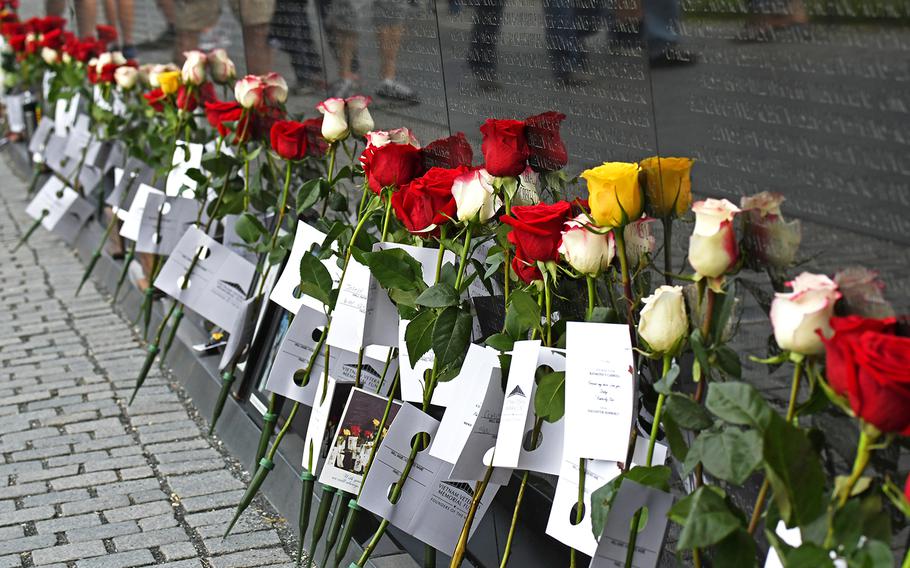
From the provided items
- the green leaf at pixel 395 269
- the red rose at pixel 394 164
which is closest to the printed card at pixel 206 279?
the red rose at pixel 394 164

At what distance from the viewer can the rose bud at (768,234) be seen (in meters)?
1.86

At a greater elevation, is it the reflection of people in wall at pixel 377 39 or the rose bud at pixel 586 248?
the rose bud at pixel 586 248

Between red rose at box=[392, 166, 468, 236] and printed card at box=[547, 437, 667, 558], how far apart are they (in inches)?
23.7

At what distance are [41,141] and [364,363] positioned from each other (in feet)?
13.6

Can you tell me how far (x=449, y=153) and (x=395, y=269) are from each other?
588mm

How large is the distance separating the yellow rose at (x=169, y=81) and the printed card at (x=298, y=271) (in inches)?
70.9

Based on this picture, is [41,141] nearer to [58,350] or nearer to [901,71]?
[58,350]

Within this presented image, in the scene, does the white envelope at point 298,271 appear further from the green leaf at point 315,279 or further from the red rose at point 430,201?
the red rose at point 430,201

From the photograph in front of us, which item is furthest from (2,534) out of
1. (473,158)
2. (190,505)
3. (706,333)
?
(706,333)

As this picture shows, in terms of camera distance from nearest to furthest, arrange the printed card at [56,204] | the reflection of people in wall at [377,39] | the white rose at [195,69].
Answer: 1. the reflection of people in wall at [377,39]
2. the white rose at [195,69]
3. the printed card at [56,204]

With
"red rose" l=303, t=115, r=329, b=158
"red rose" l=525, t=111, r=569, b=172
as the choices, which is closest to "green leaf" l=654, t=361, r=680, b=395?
"red rose" l=525, t=111, r=569, b=172

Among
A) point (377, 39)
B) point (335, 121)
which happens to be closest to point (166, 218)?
point (377, 39)

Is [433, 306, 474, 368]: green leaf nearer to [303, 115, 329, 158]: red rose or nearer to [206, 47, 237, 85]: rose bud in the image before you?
[303, 115, 329, 158]: red rose

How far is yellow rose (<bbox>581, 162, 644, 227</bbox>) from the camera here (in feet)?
6.56
